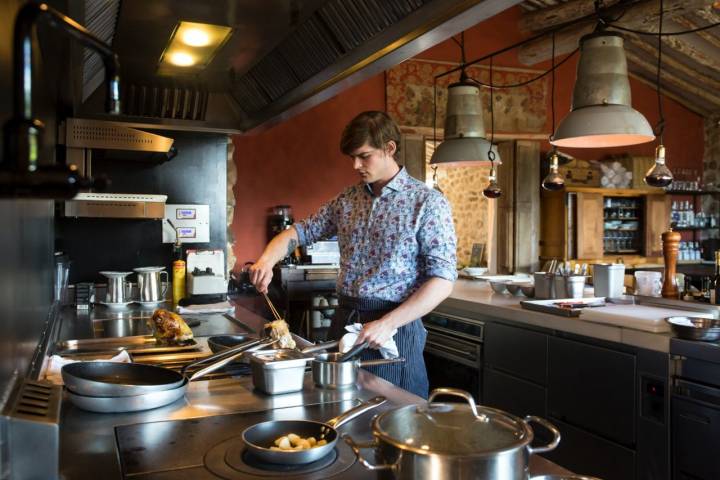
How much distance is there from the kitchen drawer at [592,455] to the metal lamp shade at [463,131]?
1.82 metres

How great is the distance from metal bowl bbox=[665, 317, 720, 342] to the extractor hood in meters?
1.89

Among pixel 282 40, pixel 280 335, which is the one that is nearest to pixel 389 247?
pixel 280 335

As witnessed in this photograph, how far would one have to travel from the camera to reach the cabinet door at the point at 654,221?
10078 millimetres

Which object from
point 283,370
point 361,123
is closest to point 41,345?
point 283,370

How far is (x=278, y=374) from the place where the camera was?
1.96 metres

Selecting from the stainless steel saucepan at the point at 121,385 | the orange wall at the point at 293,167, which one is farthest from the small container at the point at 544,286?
the orange wall at the point at 293,167

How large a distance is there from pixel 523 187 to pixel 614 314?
5807 mm

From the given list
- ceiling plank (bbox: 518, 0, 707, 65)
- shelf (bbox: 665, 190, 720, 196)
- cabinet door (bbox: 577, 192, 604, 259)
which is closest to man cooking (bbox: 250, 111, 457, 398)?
ceiling plank (bbox: 518, 0, 707, 65)

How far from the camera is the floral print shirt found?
110 inches

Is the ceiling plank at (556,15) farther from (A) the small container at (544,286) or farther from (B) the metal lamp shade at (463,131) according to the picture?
(A) the small container at (544,286)

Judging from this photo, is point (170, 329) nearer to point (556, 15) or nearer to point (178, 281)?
point (178, 281)

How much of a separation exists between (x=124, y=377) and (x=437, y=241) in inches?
55.0

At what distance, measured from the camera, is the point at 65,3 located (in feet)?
7.72

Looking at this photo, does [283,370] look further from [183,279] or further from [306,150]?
[306,150]
